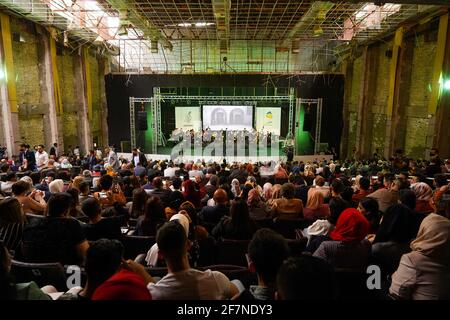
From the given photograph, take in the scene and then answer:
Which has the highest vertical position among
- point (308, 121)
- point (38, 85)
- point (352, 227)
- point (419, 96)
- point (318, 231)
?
point (38, 85)

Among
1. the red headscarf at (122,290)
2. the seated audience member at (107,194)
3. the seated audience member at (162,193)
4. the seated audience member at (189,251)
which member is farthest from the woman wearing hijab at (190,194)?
the red headscarf at (122,290)

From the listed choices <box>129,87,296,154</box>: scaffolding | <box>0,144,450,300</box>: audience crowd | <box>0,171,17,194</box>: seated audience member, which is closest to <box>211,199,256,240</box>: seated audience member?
<box>0,144,450,300</box>: audience crowd

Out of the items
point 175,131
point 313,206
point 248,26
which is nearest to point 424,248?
point 313,206

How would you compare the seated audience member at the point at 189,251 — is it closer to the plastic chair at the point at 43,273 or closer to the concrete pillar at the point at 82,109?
the plastic chair at the point at 43,273

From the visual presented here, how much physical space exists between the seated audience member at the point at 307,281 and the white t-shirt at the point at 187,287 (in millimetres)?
595

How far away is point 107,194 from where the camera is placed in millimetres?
5152

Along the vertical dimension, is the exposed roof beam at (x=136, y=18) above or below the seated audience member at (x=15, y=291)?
above

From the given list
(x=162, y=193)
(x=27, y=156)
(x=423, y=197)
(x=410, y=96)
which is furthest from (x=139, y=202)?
(x=410, y=96)

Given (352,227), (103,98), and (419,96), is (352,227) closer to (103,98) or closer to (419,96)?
(419,96)

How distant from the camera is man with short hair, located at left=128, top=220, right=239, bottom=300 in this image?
197 cm

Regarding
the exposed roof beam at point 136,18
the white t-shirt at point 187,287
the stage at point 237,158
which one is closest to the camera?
the white t-shirt at point 187,287

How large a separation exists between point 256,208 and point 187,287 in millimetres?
3238

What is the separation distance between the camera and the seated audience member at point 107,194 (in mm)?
5098

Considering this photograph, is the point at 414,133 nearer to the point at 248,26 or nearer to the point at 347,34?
the point at 347,34
